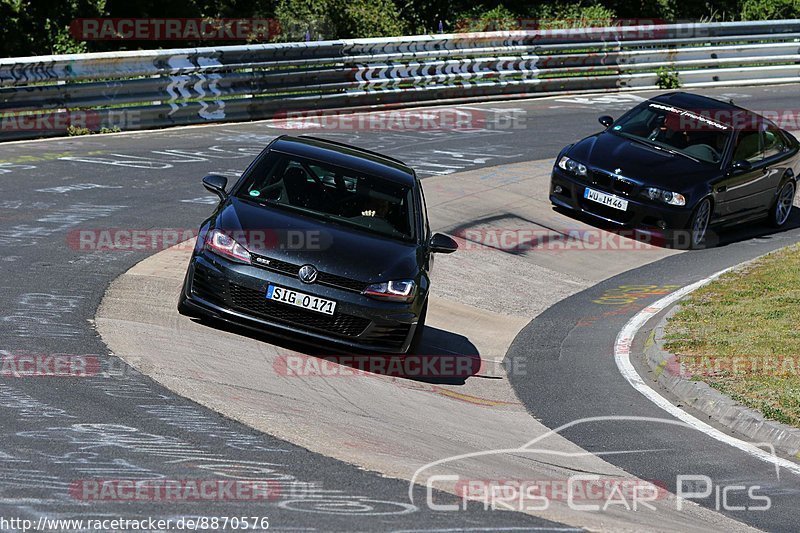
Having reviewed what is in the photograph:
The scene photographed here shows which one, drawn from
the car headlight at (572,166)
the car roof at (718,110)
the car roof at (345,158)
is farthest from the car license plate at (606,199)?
the car roof at (345,158)

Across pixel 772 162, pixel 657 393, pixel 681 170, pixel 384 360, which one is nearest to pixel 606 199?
pixel 681 170

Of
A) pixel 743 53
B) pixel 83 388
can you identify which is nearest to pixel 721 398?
pixel 83 388

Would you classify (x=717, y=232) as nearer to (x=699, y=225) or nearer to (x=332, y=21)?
(x=699, y=225)

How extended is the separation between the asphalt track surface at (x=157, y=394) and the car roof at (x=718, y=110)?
1740mm

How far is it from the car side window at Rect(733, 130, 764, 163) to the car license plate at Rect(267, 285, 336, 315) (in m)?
9.38

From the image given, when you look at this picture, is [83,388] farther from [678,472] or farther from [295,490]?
[678,472]

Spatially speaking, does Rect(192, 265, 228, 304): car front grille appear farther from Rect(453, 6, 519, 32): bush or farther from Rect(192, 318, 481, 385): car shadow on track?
Rect(453, 6, 519, 32): bush

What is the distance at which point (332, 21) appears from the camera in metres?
29.0

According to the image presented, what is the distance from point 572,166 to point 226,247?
8077mm

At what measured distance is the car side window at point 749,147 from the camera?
16703 millimetres

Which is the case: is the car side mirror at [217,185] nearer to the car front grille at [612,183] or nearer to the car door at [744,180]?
the car front grille at [612,183]

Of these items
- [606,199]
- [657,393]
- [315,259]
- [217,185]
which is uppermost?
[217,185]

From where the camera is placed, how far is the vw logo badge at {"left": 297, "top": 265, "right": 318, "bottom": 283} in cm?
898

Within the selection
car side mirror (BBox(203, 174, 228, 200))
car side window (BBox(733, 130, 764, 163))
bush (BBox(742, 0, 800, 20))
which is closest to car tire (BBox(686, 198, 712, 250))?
car side window (BBox(733, 130, 764, 163))
